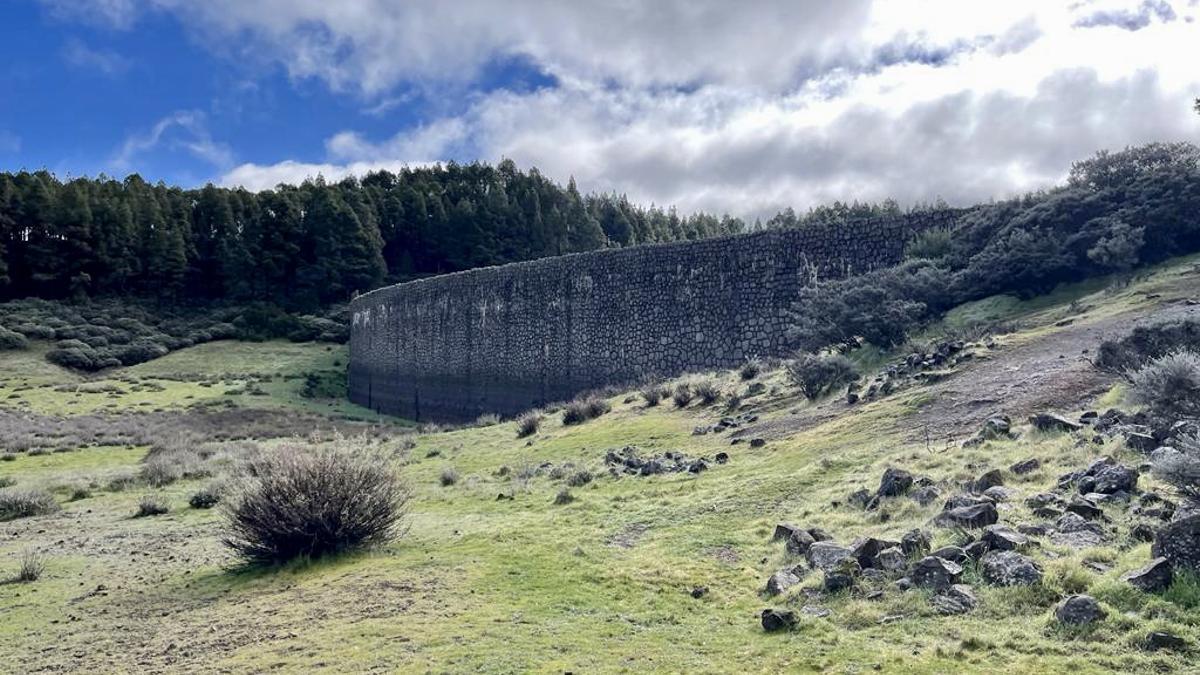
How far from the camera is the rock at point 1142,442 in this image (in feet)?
26.4

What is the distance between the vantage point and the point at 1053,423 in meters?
9.64

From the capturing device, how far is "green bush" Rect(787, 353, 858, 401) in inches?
644

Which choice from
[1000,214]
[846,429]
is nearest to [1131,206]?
[1000,214]

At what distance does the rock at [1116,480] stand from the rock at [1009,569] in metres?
1.57

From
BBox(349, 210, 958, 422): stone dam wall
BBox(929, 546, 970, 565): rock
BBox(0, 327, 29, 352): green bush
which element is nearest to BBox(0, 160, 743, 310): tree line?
BBox(0, 327, 29, 352): green bush

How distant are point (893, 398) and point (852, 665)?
947cm

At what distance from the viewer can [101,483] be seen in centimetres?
1814

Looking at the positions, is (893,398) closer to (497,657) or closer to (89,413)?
(497,657)

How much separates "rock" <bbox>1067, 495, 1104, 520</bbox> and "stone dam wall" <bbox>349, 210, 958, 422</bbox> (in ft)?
53.1

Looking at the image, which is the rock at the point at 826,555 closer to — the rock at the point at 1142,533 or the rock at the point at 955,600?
the rock at the point at 955,600

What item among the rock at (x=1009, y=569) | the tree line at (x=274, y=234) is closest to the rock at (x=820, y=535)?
the rock at (x=1009, y=569)

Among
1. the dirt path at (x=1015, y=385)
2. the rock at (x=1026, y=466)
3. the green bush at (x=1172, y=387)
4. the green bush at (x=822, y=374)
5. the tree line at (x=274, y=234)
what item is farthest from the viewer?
the tree line at (x=274, y=234)

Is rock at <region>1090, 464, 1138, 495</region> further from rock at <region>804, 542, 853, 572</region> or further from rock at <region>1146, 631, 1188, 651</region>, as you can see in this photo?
rock at <region>1146, 631, 1188, 651</region>

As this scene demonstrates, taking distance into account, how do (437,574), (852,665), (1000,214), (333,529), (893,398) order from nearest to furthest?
(852,665) < (437,574) < (333,529) < (893,398) < (1000,214)
